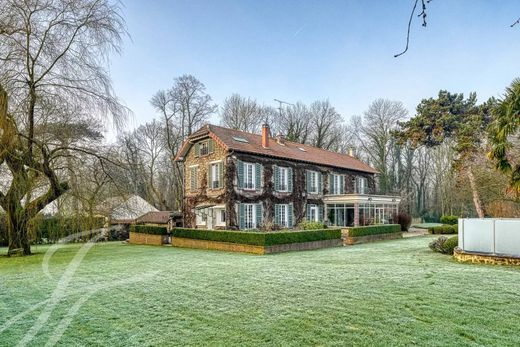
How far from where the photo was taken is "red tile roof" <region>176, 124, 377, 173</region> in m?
24.2

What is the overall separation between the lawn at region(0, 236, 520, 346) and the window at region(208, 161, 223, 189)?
42.1ft

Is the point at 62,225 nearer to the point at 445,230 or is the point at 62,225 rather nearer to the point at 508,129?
the point at 508,129

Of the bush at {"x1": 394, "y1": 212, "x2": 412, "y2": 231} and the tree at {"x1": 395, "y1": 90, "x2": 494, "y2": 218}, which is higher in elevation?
the tree at {"x1": 395, "y1": 90, "x2": 494, "y2": 218}

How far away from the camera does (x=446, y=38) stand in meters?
3.36

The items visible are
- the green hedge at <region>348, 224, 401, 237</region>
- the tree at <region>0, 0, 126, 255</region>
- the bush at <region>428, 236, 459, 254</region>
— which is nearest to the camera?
the tree at <region>0, 0, 126, 255</region>

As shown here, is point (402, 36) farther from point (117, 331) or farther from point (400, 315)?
point (117, 331)

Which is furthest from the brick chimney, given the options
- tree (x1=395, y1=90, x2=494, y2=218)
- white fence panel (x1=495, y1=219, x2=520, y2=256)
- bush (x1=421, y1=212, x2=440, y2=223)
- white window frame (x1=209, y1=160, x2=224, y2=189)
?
bush (x1=421, y1=212, x2=440, y2=223)

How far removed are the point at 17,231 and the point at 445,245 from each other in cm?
1721

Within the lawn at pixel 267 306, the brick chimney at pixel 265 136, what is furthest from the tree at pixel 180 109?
the lawn at pixel 267 306

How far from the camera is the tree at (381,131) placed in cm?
4244

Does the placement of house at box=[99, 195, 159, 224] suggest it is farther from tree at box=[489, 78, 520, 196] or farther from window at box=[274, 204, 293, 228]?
tree at box=[489, 78, 520, 196]

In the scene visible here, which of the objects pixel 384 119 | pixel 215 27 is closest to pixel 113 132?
pixel 215 27

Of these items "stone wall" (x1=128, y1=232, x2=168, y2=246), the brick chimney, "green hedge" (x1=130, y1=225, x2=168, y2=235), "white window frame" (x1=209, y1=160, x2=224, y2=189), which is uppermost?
the brick chimney

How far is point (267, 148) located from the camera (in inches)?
1030
